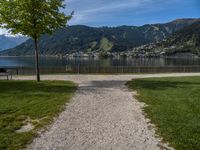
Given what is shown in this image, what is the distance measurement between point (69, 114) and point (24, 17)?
1246cm

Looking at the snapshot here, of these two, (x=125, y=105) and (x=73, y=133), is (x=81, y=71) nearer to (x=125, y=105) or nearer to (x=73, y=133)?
(x=125, y=105)

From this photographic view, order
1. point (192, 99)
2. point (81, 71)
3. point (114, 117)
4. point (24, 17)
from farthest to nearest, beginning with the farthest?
point (81, 71) < point (24, 17) < point (192, 99) < point (114, 117)

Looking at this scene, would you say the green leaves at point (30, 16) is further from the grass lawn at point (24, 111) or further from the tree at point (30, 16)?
the grass lawn at point (24, 111)

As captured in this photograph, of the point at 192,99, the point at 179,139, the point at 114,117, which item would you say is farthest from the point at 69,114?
the point at 192,99

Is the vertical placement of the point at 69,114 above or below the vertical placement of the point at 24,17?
below

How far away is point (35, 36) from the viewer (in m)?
22.6

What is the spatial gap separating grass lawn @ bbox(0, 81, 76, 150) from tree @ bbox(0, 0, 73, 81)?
6072 mm

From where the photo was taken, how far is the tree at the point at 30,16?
69.6 ft

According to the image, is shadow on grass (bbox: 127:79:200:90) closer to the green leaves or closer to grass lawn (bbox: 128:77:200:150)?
grass lawn (bbox: 128:77:200:150)

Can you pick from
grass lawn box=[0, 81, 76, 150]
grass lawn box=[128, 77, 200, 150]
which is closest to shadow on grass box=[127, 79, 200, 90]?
grass lawn box=[128, 77, 200, 150]

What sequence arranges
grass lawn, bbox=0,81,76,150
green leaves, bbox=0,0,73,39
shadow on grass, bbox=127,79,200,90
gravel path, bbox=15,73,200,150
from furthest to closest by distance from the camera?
green leaves, bbox=0,0,73,39
shadow on grass, bbox=127,79,200,90
grass lawn, bbox=0,81,76,150
gravel path, bbox=15,73,200,150

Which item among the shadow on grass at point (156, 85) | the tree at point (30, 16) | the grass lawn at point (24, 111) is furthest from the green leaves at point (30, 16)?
the shadow on grass at point (156, 85)

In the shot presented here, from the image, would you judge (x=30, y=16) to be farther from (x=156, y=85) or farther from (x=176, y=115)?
(x=176, y=115)

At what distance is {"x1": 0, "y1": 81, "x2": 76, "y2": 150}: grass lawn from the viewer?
8.17m
